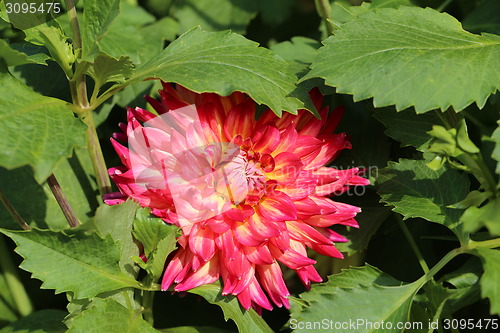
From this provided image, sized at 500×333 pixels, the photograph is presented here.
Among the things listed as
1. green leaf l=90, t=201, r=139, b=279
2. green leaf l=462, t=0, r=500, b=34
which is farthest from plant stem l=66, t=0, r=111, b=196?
green leaf l=462, t=0, r=500, b=34

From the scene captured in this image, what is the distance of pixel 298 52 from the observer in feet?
3.33

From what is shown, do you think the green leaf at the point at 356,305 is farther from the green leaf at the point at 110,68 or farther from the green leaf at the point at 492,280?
the green leaf at the point at 110,68

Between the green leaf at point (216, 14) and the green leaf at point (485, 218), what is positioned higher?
the green leaf at point (216, 14)

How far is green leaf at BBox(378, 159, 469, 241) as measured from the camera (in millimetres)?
774

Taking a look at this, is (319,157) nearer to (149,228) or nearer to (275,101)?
(275,101)

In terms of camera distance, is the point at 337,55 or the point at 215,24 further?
the point at 215,24

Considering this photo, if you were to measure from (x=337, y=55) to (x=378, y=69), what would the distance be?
58 mm

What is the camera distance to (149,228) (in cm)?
74

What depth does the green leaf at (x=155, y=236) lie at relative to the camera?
2.38 ft

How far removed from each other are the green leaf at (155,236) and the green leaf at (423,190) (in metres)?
0.30

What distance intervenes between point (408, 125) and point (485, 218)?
0.25 meters

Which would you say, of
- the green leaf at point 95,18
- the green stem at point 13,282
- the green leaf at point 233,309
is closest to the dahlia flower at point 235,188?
the green leaf at point 233,309

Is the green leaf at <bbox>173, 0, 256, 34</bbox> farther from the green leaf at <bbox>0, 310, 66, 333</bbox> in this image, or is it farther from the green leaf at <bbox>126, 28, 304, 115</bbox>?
the green leaf at <bbox>0, 310, 66, 333</bbox>

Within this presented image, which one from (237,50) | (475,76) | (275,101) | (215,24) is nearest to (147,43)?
(215,24)
